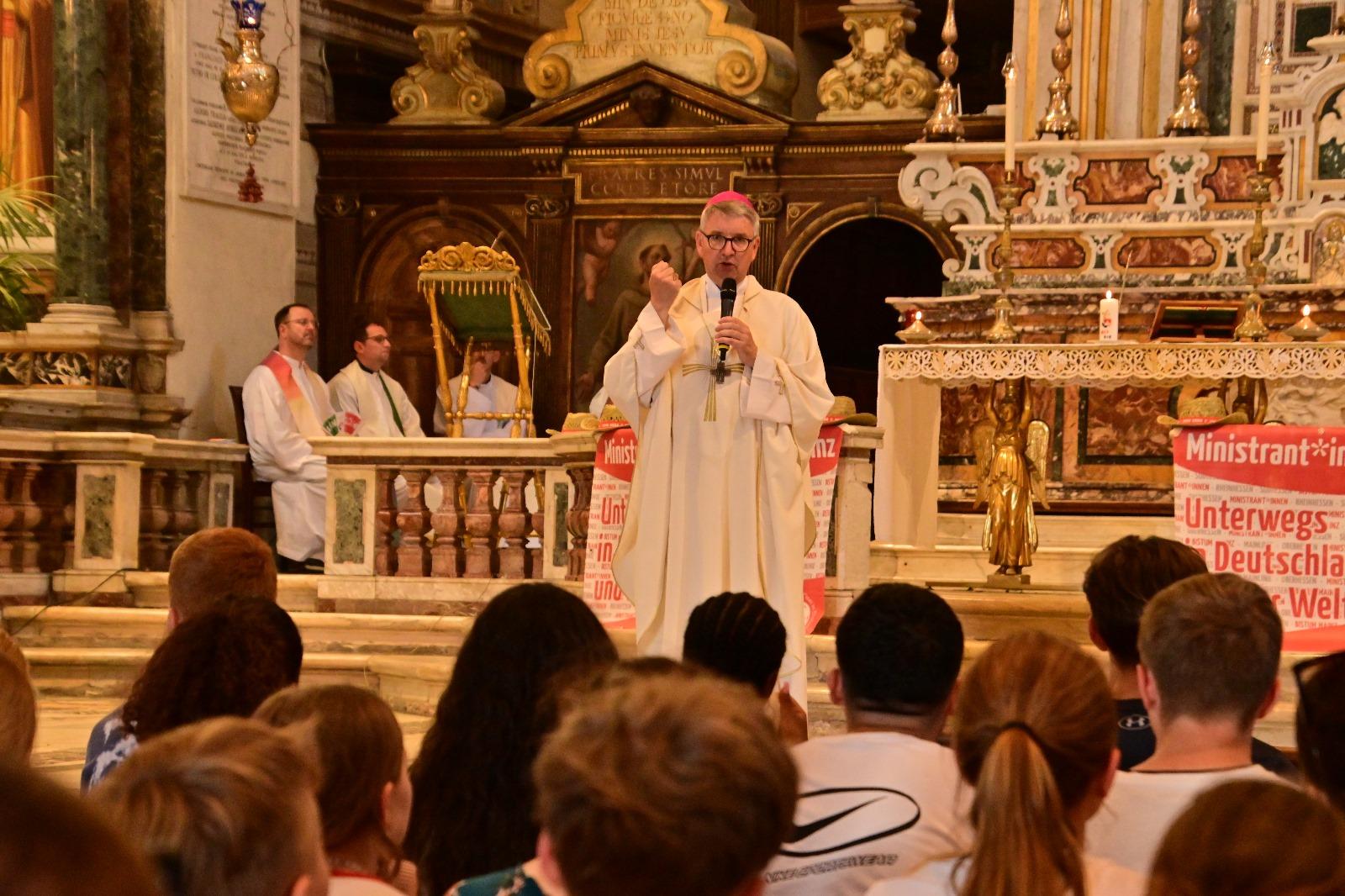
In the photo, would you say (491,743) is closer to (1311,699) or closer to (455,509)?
(1311,699)

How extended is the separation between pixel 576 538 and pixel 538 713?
5362mm

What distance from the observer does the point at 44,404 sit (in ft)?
31.9

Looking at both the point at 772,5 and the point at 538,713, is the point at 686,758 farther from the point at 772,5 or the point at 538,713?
the point at 772,5

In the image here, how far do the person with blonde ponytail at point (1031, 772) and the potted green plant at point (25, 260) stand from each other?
7519mm

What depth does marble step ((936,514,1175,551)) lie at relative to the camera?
10305 millimetres

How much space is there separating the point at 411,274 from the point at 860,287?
12.3 feet

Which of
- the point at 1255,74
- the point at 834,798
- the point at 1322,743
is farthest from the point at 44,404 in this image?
the point at 1322,743

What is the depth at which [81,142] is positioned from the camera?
34.2 feet

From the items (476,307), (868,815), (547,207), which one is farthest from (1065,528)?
(868,815)

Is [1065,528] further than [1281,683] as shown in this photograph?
Yes

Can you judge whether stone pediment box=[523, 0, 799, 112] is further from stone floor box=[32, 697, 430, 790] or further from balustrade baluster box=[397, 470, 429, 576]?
stone floor box=[32, 697, 430, 790]

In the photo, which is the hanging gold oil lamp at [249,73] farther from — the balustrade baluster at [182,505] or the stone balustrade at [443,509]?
the stone balustrade at [443,509]

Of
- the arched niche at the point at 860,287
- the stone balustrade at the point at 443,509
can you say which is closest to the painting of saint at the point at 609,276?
the arched niche at the point at 860,287

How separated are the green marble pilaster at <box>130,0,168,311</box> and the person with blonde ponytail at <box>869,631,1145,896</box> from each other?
8.95m
